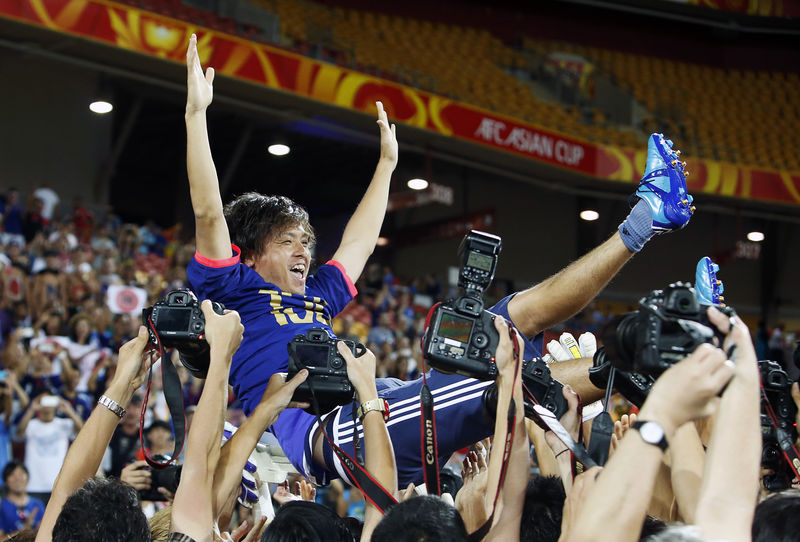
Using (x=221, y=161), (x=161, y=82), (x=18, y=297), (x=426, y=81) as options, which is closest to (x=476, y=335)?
(x=18, y=297)

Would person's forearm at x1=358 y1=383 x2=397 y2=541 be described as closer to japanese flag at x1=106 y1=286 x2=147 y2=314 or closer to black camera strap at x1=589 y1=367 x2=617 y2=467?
black camera strap at x1=589 y1=367 x2=617 y2=467

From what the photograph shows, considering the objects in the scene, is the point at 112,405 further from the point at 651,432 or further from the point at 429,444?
the point at 651,432

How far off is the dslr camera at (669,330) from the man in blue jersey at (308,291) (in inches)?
29.5

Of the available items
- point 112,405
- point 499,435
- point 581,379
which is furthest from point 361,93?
point 499,435

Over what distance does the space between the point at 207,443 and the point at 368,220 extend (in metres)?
1.73

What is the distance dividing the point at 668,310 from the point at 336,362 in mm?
1062

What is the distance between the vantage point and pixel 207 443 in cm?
239

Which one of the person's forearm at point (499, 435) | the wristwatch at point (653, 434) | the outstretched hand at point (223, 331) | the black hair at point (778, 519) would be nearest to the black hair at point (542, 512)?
the person's forearm at point (499, 435)

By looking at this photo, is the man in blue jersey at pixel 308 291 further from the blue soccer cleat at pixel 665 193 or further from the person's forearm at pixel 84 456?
the person's forearm at pixel 84 456

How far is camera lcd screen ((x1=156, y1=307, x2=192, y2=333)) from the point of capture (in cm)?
262

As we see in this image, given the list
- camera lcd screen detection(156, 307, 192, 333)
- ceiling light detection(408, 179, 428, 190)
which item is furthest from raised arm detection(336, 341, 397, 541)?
ceiling light detection(408, 179, 428, 190)

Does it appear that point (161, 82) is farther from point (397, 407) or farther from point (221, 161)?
point (397, 407)

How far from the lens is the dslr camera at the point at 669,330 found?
6.29 feet

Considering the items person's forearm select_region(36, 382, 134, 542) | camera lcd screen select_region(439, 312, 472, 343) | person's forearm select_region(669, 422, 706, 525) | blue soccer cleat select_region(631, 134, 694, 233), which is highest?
blue soccer cleat select_region(631, 134, 694, 233)
